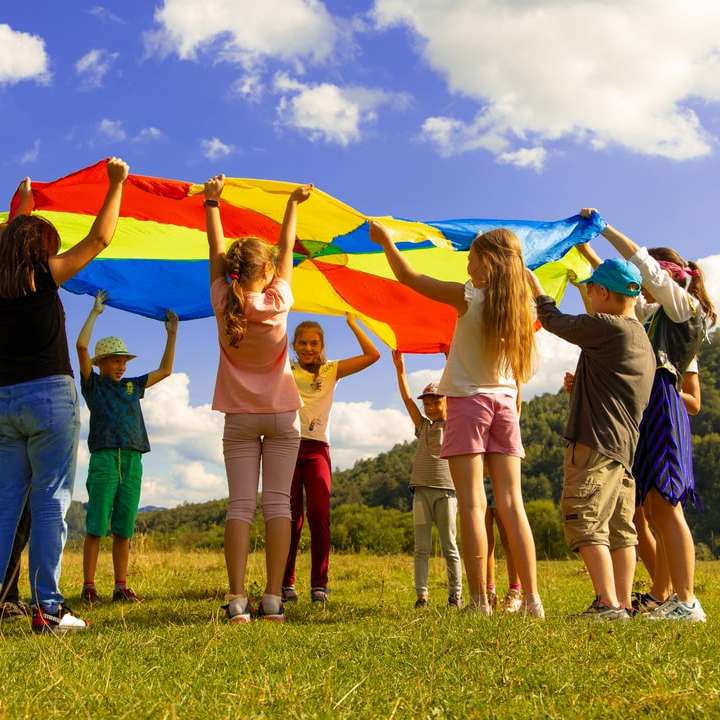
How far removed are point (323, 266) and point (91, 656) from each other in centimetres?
372

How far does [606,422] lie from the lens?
3693mm

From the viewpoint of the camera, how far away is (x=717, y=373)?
6594 cm

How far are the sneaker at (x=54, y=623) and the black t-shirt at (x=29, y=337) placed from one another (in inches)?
40.3

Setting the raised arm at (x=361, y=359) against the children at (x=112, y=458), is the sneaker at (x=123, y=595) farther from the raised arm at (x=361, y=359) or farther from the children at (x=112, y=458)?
the raised arm at (x=361, y=359)

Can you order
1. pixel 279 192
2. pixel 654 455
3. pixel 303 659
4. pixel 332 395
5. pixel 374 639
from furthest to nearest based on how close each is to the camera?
pixel 332 395
pixel 279 192
pixel 654 455
pixel 374 639
pixel 303 659

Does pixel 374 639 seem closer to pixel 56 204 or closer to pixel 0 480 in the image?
pixel 0 480

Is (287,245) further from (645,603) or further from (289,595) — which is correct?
(645,603)

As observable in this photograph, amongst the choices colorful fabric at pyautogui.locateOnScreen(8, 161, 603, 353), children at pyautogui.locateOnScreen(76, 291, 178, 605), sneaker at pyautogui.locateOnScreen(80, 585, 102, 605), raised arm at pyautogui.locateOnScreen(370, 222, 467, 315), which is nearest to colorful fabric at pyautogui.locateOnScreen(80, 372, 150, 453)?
children at pyautogui.locateOnScreen(76, 291, 178, 605)

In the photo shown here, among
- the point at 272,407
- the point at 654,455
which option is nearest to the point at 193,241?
the point at 272,407

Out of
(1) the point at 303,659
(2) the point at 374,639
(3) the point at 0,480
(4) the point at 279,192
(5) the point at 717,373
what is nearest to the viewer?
(1) the point at 303,659

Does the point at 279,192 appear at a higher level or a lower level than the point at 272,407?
higher

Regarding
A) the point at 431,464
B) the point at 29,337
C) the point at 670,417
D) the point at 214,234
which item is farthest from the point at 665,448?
the point at 29,337

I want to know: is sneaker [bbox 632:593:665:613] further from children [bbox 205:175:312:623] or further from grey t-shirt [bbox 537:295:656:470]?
children [bbox 205:175:312:623]

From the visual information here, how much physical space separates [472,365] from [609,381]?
0.65 meters
